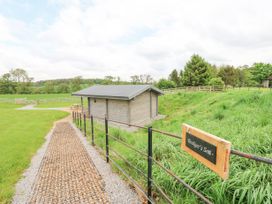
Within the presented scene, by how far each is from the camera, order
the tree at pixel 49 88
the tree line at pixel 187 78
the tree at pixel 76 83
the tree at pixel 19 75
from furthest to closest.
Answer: the tree at pixel 19 75, the tree at pixel 49 88, the tree at pixel 76 83, the tree line at pixel 187 78

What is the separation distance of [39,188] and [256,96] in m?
9.65

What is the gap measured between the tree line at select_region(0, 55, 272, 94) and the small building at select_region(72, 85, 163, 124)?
16040mm

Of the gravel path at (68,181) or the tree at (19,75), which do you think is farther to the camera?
the tree at (19,75)

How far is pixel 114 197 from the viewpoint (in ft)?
9.29

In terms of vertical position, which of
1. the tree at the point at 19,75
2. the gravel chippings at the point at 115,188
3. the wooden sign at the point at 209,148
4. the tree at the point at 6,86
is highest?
the tree at the point at 19,75

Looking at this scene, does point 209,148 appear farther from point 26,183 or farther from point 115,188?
point 26,183

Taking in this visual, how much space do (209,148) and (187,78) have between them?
111 ft

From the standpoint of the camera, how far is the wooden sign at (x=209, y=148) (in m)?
1.17

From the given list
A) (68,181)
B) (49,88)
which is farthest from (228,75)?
(49,88)

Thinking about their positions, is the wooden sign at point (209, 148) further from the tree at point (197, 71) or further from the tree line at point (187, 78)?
the tree at point (197, 71)

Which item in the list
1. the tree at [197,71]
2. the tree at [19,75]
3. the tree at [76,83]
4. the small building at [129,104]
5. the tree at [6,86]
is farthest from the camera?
the tree at [19,75]

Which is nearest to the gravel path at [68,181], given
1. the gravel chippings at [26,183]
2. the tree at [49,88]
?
the gravel chippings at [26,183]

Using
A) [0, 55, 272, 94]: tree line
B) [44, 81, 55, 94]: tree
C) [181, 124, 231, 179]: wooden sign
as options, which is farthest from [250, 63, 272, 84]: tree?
[44, 81, 55, 94]: tree

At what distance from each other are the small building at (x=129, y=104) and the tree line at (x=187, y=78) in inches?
A: 631
